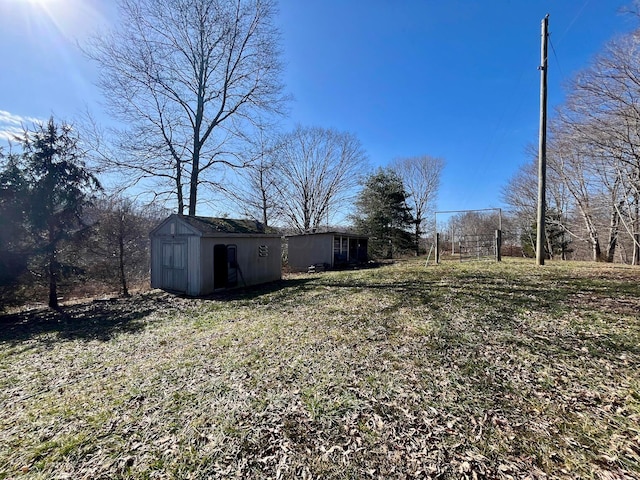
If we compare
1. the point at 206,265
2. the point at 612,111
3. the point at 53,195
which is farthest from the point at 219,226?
the point at 612,111

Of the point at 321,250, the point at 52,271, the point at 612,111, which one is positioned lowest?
the point at 52,271

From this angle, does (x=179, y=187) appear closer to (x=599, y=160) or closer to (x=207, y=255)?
(x=207, y=255)

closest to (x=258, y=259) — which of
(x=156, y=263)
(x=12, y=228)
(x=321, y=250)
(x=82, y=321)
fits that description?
(x=156, y=263)

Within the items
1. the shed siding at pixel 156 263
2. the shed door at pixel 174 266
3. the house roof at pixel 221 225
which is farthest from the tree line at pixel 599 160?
the shed siding at pixel 156 263

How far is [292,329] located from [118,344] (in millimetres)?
2888

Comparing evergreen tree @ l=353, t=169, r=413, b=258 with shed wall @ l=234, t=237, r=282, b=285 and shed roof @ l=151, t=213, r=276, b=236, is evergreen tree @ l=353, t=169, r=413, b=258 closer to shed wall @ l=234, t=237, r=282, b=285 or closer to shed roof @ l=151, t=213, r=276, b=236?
shed wall @ l=234, t=237, r=282, b=285

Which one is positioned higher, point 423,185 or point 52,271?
point 423,185

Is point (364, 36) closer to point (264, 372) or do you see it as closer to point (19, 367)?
point (264, 372)

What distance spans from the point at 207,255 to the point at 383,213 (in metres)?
15.3

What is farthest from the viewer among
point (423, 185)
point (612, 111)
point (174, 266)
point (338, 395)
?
point (423, 185)

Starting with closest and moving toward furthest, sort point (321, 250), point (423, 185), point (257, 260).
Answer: point (257, 260) < point (321, 250) < point (423, 185)

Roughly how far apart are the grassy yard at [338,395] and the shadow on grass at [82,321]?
0.28 feet

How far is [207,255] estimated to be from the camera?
8.55 meters

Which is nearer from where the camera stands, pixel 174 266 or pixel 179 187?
pixel 174 266
